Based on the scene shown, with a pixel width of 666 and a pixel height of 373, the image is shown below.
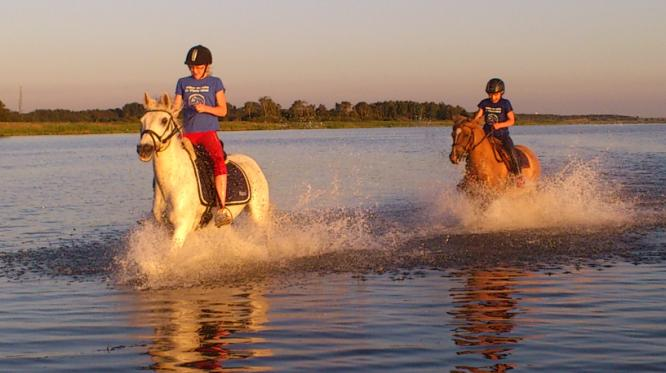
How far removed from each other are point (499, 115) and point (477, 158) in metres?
1.11

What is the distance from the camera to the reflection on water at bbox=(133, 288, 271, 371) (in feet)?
22.8

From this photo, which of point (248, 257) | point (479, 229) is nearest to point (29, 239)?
point (248, 257)

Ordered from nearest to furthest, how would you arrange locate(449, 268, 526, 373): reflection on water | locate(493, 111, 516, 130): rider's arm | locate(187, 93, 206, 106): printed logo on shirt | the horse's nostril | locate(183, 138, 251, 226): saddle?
locate(449, 268, 526, 373): reflection on water, the horse's nostril, locate(183, 138, 251, 226): saddle, locate(187, 93, 206, 106): printed logo on shirt, locate(493, 111, 516, 130): rider's arm

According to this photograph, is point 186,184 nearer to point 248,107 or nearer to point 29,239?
point 29,239

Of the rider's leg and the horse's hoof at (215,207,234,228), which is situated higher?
the rider's leg

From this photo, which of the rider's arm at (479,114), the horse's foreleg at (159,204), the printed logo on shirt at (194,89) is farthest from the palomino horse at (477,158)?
the horse's foreleg at (159,204)

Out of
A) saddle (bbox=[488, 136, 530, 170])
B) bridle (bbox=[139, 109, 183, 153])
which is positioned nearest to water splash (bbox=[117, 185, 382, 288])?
bridle (bbox=[139, 109, 183, 153])

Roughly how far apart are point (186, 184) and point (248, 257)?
1681mm

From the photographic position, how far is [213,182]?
441 inches

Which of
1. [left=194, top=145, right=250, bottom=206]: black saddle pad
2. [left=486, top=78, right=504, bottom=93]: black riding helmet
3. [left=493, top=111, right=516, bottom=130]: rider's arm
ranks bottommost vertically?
[left=194, top=145, right=250, bottom=206]: black saddle pad

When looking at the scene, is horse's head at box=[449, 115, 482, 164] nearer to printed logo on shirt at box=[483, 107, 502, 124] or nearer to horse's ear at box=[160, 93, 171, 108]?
printed logo on shirt at box=[483, 107, 502, 124]

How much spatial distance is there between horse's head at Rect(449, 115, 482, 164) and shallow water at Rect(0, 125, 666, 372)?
1082 millimetres

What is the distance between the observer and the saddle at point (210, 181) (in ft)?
36.0

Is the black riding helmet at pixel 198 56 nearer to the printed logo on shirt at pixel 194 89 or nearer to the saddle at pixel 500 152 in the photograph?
the printed logo on shirt at pixel 194 89
